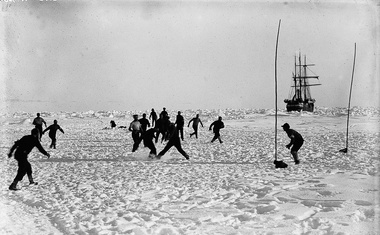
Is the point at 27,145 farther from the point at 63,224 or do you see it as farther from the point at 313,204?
the point at 313,204

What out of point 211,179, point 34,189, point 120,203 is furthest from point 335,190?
point 34,189

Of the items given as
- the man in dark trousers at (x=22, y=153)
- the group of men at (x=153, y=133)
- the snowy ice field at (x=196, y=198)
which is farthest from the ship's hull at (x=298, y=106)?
the man in dark trousers at (x=22, y=153)

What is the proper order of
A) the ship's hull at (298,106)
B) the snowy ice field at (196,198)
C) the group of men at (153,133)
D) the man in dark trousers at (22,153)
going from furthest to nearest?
the ship's hull at (298,106)
the group of men at (153,133)
the man in dark trousers at (22,153)
the snowy ice field at (196,198)

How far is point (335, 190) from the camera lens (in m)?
7.42

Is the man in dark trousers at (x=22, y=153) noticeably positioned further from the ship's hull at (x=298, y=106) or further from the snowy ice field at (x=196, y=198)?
the ship's hull at (x=298, y=106)

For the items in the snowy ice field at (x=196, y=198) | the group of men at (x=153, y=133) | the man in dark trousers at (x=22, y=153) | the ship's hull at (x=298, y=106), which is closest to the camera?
the snowy ice field at (x=196, y=198)

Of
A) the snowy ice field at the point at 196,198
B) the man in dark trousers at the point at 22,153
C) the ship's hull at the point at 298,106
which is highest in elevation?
the ship's hull at the point at 298,106

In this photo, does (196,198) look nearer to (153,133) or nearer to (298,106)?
(153,133)

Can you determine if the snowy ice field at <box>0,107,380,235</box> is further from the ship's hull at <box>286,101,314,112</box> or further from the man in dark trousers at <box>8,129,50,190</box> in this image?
the ship's hull at <box>286,101,314,112</box>

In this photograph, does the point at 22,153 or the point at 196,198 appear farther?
the point at 22,153

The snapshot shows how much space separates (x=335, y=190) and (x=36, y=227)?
5555 millimetres

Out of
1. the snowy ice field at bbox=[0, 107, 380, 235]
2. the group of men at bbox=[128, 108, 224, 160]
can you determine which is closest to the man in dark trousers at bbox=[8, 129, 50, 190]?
the snowy ice field at bbox=[0, 107, 380, 235]

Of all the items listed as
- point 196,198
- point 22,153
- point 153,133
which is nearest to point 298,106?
point 153,133

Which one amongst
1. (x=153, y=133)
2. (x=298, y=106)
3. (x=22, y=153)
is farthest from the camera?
(x=298, y=106)
